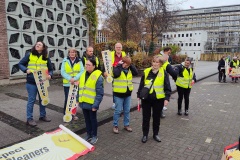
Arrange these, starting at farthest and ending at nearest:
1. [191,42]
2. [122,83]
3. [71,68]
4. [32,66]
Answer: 1. [191,42]
2. [71,68]
3. [32,66]
4. [122,83]

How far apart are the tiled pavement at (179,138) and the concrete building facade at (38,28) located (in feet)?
21.2

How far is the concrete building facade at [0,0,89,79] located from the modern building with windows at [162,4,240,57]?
3360 inches

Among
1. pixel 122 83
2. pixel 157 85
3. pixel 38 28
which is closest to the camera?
pixel 157 85

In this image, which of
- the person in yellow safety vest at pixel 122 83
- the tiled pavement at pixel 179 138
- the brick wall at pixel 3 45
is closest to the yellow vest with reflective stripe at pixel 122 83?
the person in yellow safety vest at pixel 122 83

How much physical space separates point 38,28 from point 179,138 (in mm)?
8986

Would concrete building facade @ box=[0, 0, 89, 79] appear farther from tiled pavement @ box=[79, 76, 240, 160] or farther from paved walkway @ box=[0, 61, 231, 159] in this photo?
tiled pavement @ box=[79, 76, 240, 160]

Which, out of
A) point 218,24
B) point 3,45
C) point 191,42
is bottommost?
point 3,45

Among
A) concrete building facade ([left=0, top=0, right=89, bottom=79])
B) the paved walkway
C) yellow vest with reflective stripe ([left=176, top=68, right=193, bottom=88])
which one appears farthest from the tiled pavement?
concrete building facade ([left=0, top=0, right=89, bottom=79])

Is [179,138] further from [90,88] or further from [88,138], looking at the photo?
[90,88]

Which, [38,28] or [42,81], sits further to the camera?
[38,28]

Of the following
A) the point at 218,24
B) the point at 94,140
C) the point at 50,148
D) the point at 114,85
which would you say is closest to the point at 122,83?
the point at 114,85

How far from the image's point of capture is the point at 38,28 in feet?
35.7

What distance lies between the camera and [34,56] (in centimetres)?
521

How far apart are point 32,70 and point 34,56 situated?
353 millimetres
